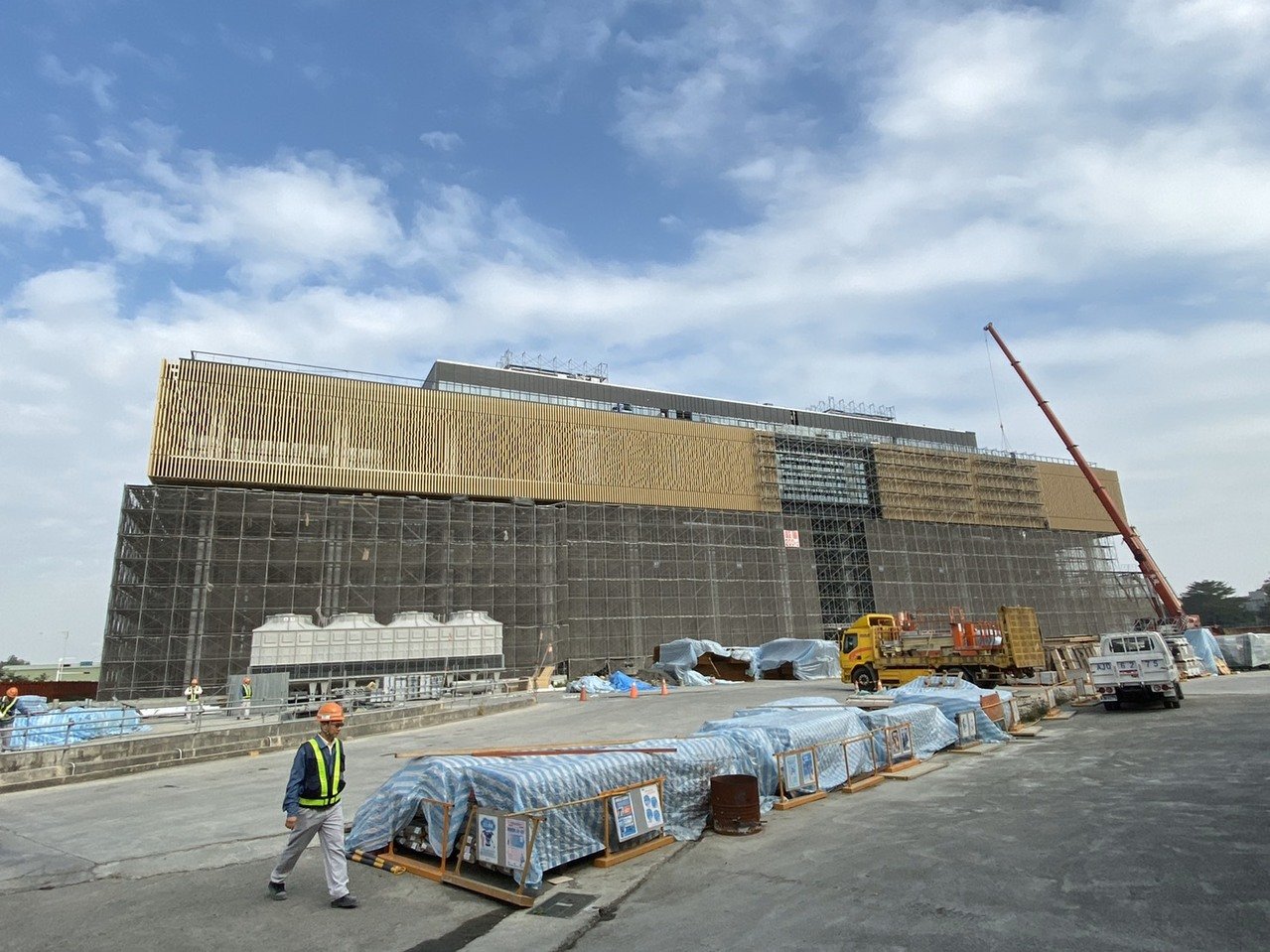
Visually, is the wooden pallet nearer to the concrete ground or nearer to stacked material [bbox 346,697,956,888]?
the concrete ground

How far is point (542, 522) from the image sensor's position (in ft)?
161

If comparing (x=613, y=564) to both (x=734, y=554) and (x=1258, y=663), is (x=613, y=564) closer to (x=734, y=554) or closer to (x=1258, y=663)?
→ (x=734, y=554)

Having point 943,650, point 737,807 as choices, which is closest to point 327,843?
point 737,807

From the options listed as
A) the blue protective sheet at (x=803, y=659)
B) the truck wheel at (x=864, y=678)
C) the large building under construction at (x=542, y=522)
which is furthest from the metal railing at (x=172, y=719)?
the blue protective sheet at (x=803, y=659)

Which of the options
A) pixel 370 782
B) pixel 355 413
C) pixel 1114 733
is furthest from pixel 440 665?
pixel 1114 733

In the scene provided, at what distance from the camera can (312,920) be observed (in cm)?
629

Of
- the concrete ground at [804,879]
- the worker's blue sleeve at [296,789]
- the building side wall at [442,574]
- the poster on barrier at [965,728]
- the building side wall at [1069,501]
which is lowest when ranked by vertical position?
the concrete ground at [804,879]

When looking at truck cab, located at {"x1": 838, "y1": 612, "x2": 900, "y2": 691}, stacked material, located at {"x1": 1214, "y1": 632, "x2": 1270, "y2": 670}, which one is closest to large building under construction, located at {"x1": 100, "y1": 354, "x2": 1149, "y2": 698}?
truck cab, located at {"x1": 838, "y1": 612, "x2": 900, "y2": 691}

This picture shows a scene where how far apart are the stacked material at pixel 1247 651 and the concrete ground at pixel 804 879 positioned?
126ft

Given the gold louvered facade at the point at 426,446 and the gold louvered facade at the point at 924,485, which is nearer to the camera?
the gold louvered facade at the point at 426,446

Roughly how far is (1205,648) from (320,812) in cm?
4709

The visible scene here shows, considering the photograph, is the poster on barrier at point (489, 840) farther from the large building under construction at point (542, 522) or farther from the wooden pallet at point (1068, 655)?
the large building under construction at point (542, 522)

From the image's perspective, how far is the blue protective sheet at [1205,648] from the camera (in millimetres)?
37719

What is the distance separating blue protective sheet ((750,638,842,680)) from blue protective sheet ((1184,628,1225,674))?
18.5 m
